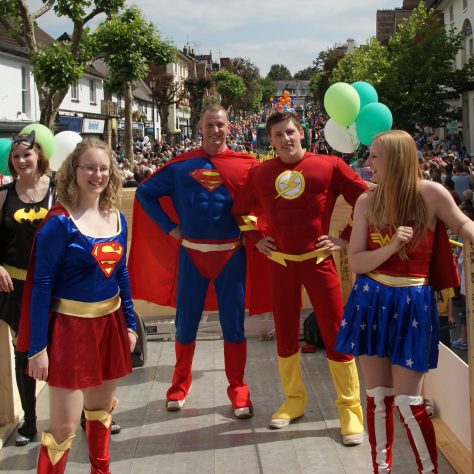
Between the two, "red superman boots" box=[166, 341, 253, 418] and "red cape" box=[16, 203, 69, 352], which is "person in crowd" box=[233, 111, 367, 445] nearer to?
"red superman boots" box=[166, 341, 253, 418]

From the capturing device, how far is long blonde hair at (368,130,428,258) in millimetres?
2756

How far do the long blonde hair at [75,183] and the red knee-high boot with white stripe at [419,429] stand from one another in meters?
1.52

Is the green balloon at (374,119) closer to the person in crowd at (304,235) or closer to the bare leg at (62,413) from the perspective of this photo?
the person in crowd at (304,235)

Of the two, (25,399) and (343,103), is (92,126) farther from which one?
(25,399)

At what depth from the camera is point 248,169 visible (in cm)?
423

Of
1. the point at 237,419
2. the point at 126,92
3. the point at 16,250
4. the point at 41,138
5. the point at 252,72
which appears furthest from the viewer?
the point at 252,72

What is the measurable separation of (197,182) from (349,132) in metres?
1.89

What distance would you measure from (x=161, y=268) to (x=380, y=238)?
7.65 ft

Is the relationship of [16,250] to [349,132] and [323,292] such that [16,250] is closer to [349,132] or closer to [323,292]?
[323,292]

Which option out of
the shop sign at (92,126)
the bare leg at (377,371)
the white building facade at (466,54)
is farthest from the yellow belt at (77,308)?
the white building facade at (466,54)

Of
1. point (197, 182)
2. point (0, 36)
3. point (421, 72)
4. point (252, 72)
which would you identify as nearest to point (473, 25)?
point (421, 72)

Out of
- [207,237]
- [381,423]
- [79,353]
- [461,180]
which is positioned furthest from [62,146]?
[461,180]

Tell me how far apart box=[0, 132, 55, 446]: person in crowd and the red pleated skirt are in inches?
32.0

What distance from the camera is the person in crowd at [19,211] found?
141 inches
